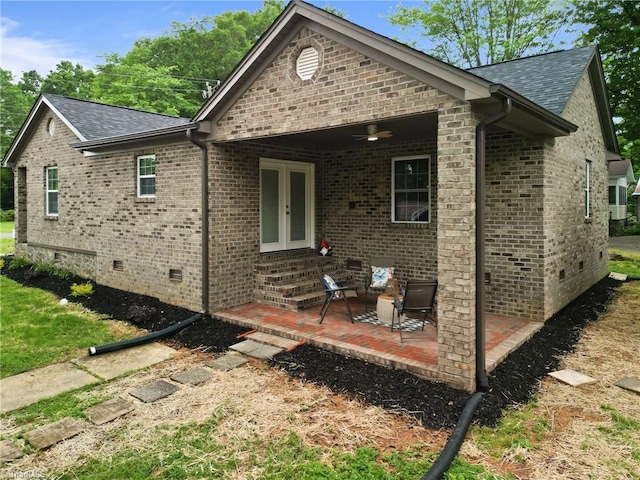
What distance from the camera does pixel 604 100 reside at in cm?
1015

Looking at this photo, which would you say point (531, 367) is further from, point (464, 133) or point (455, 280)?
point (464, 133)

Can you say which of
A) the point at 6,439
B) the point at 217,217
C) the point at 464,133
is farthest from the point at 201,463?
the point at 217,217

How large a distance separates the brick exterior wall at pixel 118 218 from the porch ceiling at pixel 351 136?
1890 mm

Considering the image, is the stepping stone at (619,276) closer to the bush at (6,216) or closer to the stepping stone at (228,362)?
the stepping stone at (228,362)

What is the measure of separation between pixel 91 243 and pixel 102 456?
8005 millimetres

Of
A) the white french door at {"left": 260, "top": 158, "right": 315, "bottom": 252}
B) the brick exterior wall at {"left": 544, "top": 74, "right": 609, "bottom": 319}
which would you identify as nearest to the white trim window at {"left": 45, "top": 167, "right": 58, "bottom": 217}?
the white french door at {"left": 260, "top": 158, "right": 315, "bottom": 252}

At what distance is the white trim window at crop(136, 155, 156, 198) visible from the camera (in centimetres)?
895

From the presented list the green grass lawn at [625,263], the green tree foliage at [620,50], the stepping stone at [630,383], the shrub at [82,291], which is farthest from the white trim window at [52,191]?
the green tree foliage at [620,50]

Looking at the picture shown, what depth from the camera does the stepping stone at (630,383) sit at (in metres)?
4.87

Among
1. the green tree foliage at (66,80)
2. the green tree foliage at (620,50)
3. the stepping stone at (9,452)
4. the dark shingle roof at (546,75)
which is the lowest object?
the stepping stone at (9,452)

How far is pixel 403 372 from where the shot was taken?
514cm

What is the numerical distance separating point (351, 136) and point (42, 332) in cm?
625

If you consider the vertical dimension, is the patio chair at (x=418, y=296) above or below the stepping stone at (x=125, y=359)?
above

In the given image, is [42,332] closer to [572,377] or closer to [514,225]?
[572,377]
